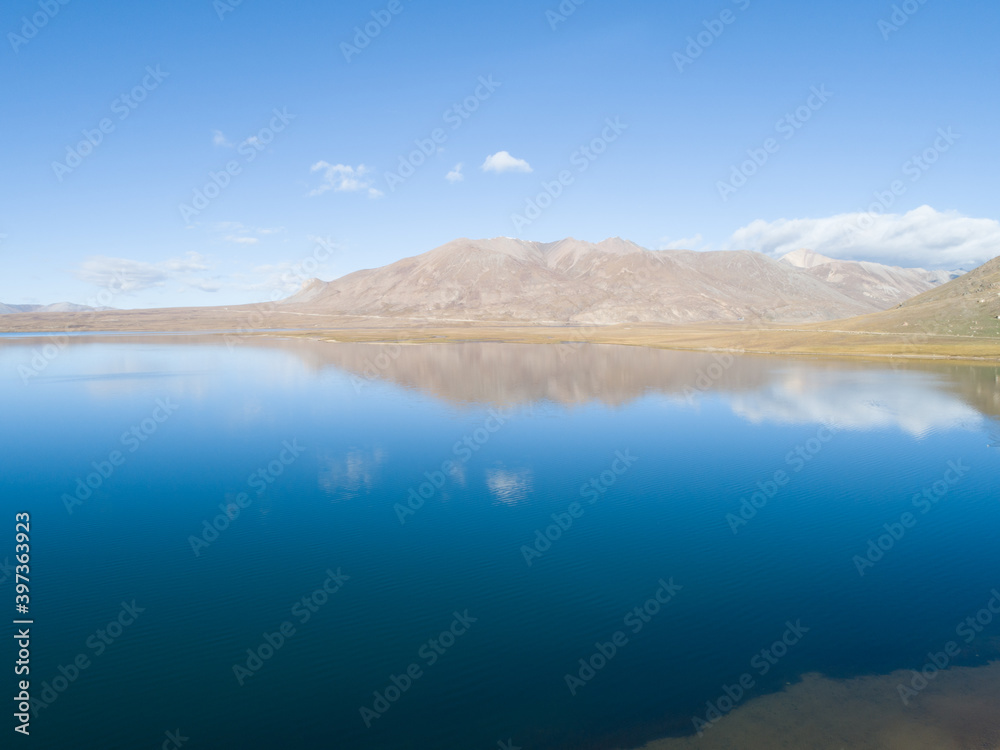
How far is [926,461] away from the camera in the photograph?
37.9m

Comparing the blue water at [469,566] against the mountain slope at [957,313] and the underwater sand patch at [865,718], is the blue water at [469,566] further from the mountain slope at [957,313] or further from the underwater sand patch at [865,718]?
the mountain slope at [957,313]

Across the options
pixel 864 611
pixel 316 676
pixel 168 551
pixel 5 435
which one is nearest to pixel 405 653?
pixel 316 676

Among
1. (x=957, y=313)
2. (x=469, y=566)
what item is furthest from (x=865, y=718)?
(x=957, y=313)

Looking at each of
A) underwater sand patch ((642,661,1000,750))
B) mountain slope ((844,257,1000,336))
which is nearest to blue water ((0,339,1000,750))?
underwater sand patch ((642,661,1000,750))

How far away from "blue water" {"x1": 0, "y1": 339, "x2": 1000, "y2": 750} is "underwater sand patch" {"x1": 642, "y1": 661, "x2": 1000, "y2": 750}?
1.84 ft

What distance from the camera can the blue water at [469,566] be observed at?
14648 millimetres

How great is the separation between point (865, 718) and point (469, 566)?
12.8 m

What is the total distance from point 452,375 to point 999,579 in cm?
6926

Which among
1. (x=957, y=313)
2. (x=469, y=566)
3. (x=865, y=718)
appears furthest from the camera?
(x=957, y=313)

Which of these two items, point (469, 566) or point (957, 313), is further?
point (957, 313)

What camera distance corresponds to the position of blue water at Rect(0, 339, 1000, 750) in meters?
14.6

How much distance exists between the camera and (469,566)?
22.2 metres

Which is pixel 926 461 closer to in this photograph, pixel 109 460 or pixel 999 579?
pixel 999 579

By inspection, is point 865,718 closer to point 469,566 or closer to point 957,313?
point 469,566
